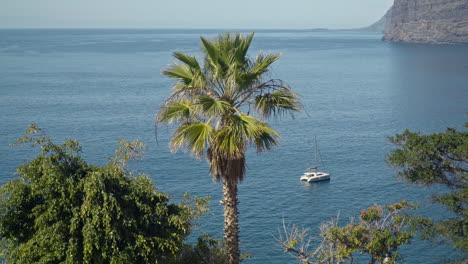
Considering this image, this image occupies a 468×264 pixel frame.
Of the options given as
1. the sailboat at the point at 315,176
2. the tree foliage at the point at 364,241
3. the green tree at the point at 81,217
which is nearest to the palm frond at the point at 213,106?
the green tree at the point at 81,217

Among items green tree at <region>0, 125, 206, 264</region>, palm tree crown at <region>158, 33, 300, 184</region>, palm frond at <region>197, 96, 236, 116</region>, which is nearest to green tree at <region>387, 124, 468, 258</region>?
palm tree crown at <region>158, 33, 300, 184</region>

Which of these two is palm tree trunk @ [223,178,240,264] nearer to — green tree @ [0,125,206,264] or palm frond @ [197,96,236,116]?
green tree @ [0,125,206,264]

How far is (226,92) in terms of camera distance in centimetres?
1327

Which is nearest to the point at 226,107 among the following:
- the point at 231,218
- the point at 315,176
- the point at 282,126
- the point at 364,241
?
the point at 231,218

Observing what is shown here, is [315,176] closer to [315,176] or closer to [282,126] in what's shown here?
[315,176]

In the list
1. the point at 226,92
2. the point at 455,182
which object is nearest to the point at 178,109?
the point at 226,92

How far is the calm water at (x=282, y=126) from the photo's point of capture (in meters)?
45.1

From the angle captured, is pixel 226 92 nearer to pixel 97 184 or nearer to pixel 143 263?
pixel 97 184

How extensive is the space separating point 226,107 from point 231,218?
9.21ft

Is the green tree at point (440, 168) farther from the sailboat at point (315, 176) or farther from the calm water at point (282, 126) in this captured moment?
the sailboat at point (315, 176)

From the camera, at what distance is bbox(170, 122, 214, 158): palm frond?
41.2ft

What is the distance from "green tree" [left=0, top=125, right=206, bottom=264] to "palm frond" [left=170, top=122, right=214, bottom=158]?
1798mm

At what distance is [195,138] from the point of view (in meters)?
12.7

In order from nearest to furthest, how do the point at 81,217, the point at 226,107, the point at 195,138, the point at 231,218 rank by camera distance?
the point at 81,217 → the point at 195,138 → the point at 226,107 → the point at 231,218
